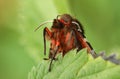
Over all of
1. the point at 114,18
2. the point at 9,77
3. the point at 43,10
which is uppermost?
the point at 43,10

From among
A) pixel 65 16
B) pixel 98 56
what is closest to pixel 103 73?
pixel 98 56

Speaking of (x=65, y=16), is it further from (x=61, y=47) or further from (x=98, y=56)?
(x=98, y=56)

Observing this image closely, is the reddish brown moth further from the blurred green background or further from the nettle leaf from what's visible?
the blurred green background

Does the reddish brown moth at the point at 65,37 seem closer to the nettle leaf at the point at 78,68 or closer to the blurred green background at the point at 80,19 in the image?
Answer: the nettle leaf at the point at 78,68

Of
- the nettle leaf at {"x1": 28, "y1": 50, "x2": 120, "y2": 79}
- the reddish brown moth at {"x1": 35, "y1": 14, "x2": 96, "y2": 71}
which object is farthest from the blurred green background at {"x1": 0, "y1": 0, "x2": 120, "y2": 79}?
the nettle leaf at {"x1": 28, "y1": 50, "x2": 120, "y2": 79}

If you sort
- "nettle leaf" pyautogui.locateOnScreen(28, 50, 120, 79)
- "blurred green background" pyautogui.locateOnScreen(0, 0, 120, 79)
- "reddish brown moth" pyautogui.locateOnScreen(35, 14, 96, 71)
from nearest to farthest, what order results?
"nettle leaf" pyautogui.locateOnScreen(28, 50, 120, 79) → "reddish brown moth" pyautogui.locateOnScreen(35, 14, 96, 71) → "blurred green background" pyautogui.locateOnScreen(0, 0, 120, 79)

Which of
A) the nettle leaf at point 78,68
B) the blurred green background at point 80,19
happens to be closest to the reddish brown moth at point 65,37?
the nettle leaf at point 78,68

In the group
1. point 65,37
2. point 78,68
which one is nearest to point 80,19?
point 65,37

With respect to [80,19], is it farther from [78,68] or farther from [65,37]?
[78,68]
